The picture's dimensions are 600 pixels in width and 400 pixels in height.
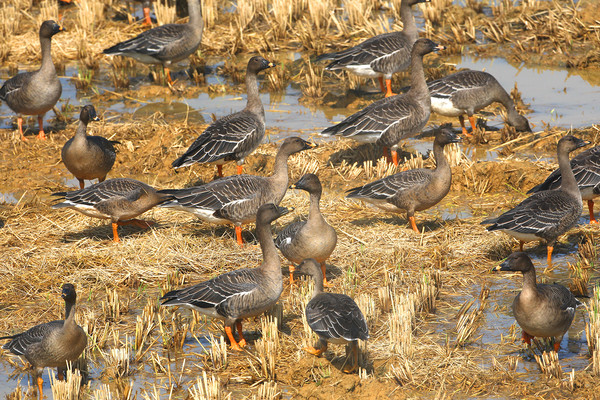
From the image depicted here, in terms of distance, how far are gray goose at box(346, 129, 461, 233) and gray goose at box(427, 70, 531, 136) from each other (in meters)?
3.22

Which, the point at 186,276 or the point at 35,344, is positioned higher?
the point at 35,344

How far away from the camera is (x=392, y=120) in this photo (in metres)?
11.6

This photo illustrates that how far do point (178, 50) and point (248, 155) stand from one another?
4.88 meters

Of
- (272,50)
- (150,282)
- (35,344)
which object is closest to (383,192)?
(150,282)

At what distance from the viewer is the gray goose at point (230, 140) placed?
11.0 m

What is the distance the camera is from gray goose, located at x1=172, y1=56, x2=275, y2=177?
1098 cm

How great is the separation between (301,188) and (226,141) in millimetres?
2698

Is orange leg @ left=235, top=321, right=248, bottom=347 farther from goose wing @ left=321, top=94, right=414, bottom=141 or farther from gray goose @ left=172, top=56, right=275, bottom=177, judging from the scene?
goose wing @ left=321, top=94, right=414, bottom=141

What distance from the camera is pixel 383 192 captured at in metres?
9.83

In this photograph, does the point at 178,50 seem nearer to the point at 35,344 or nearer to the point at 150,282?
the point at 150,282

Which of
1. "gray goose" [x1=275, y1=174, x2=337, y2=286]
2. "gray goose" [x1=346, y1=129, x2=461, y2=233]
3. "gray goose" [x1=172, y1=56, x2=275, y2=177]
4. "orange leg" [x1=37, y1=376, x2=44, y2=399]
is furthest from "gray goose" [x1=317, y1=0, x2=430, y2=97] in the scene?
"orange leg" [x1=37, y1=376, x2=44, y2=399]

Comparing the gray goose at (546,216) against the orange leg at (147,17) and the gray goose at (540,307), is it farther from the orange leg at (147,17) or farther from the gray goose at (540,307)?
the orange leg at (147,17)

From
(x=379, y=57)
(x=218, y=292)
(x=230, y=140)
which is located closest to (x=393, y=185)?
(x=230, y=140)

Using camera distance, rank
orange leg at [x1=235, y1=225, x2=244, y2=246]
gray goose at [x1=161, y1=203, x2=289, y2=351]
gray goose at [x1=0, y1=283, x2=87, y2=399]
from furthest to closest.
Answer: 1. orange leg at [x1=235, y1=225, x2=244, y2=246]
2. gray goose at [x1=161, y1=203, x2=289, y2=351]
3. gray goose at [x1=0, y1=283, x2=87, y2=399]
